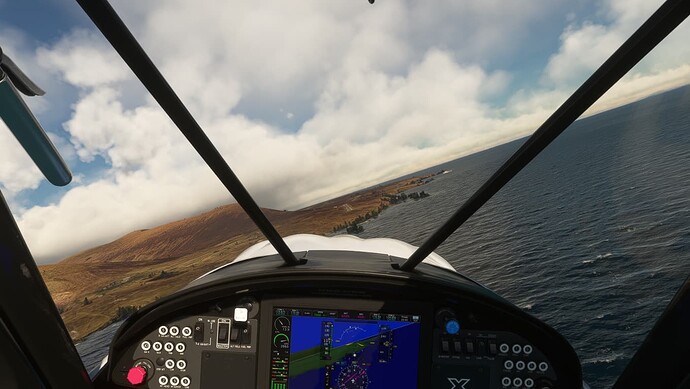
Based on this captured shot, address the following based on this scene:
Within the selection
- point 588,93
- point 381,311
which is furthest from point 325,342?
point 588,93

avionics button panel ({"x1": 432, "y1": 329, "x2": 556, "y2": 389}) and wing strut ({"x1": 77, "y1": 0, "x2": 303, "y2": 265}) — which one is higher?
wing strut ({"x1": 77, "y1": 0, "x2": 303, "y2": 265})

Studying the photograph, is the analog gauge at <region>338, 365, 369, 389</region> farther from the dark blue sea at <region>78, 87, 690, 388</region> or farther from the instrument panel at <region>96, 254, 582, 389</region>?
the dark blue sea at <region>78, 87, 690, 388</region>

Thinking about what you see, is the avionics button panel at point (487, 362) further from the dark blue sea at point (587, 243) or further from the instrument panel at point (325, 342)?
the dark blue sea at point (587, 243)

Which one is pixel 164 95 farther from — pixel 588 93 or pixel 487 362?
pixel 487 362

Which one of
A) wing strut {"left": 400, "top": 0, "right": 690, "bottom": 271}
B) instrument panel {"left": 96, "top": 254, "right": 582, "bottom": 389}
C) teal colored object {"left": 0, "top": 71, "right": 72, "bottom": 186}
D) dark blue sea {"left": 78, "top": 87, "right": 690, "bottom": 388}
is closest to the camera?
teal colored object {"left": 0, "top": 71, "right": 72, "bottom": 186}

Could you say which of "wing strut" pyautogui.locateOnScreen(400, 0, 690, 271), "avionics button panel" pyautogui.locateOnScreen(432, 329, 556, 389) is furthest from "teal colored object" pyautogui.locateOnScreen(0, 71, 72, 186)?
"avionics button panel" pyautogui.locateOnScreen(432, 329, 556, 389)

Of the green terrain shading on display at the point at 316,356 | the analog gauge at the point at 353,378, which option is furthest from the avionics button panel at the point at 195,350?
the analog gauge at the point at 353,378
